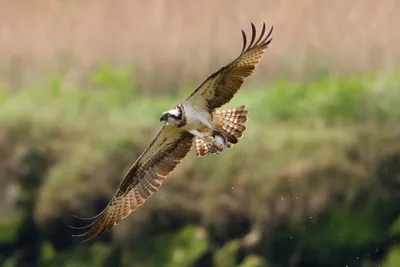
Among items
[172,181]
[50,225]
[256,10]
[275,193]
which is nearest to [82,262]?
[50,225]

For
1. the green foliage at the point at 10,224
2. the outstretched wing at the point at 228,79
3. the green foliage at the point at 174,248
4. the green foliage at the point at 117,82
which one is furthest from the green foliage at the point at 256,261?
the outstretched wing at the point at 228,79

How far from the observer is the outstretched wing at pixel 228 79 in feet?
21.9

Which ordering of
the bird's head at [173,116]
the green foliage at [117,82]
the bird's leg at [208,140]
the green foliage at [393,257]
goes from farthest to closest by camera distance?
1. the green foliage at [117,82]
2. the green foliage at [393,257]
3. the bird's leg at [208,140]
4. the bird's head at [173,116]

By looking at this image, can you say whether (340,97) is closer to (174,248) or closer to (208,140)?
(174,248)

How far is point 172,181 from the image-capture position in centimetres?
1013

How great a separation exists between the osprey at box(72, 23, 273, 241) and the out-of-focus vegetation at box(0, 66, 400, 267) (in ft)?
8.40

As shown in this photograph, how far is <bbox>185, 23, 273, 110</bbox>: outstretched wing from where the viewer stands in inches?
263

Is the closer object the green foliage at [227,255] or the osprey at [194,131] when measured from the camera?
the osprey at [194,131]

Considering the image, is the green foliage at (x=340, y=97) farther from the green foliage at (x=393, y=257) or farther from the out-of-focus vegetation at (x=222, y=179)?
the green foliage at (x=393, y=257)

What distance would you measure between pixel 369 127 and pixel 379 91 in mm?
342

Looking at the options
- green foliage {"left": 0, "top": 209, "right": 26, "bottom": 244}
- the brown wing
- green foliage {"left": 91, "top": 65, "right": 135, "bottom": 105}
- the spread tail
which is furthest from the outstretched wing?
green foliage {"left": 0, "top": 209, "right": 26, "bottom": 244}

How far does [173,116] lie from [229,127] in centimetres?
41

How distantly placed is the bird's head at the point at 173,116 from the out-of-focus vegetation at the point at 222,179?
2.99 meters

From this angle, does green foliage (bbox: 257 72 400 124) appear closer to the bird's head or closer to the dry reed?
the dry reed
